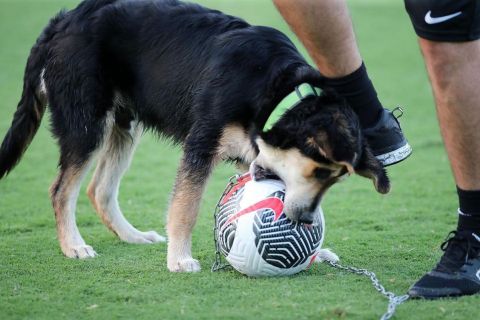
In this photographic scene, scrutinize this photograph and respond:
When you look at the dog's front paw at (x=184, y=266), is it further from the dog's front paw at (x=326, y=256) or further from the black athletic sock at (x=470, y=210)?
the black athletic sock at (x=470, y=210)

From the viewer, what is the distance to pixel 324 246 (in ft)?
17.4

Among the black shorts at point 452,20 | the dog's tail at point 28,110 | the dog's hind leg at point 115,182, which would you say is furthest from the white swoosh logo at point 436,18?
the dog's tail at point 28,110

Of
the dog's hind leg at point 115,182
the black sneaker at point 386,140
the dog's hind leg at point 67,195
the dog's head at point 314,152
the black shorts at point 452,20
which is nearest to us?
the black shorts at point 452,20

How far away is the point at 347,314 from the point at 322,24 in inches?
63.7

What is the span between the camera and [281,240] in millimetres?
4266

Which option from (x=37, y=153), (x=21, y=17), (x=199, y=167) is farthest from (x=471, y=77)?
(x=21, y=17)

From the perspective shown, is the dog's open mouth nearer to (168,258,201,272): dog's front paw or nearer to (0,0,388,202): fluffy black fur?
(0,0,388,202): fluffy black fur

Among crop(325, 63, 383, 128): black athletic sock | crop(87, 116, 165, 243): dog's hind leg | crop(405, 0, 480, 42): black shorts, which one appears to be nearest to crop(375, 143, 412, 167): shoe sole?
crop(325, 63, 383, 128): black athletic sock

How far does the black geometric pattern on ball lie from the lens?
14.0ft

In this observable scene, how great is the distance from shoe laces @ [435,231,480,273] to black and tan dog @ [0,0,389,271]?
56cm

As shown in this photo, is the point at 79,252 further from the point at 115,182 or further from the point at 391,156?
the point at 391,156

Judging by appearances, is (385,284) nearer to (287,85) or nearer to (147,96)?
(287,85)

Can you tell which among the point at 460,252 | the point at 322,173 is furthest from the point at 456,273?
the point at 322,173

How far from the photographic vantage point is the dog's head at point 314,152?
165 inches
